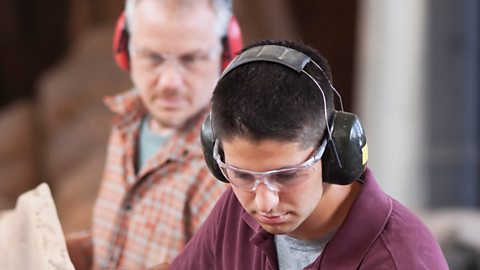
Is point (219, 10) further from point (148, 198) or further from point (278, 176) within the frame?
point (278, 176)

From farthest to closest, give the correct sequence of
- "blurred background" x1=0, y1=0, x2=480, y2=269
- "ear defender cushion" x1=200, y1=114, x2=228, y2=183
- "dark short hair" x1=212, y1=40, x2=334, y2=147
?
"blurred background" x1=0, y1=0, x2=480, y2=269, "ear defender cushion" x1=200, y1=114, x2=228, y2=183, "dark short hair" x1=212, y1=40, x2=334, y2=147

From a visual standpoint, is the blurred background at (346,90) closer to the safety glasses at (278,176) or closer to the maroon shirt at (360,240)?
the maroon shirt at (360,240)

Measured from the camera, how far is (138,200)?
1.66 metres

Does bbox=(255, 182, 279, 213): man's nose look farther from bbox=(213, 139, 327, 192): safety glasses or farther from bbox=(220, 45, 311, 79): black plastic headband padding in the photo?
bbox=(220, 45, 311, 79): black plastic headband padding

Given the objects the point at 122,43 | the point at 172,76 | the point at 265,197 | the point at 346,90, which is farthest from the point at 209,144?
the point at 346,90

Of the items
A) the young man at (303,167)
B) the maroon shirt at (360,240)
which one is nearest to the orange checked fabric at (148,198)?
the maroon shirt at (360,240)

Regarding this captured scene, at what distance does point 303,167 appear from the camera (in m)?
1.11

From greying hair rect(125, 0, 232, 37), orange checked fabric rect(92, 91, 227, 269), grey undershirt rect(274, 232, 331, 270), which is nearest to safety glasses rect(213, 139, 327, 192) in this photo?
grey undershirt rect(274, 232, 331, 270)

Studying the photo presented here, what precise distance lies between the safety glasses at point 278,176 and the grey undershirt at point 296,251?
117 millimetres

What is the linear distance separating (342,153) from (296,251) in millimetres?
165

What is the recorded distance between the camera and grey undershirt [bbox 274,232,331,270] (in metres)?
1.21

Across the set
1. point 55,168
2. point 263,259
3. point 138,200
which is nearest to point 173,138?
point 138,200

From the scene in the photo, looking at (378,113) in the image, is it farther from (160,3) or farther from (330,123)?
(330,123)

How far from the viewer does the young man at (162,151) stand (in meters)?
1.59
